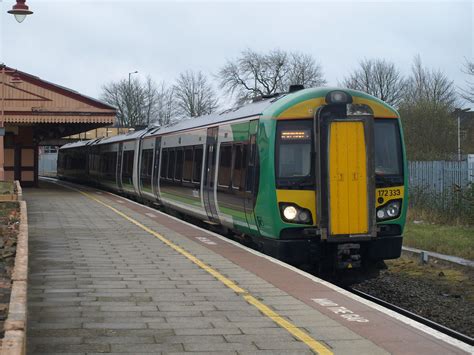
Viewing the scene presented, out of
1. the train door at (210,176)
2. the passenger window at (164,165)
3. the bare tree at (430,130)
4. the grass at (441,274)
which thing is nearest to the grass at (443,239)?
the grass at (441,274)

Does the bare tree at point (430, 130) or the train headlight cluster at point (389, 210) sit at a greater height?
the bare tree at point (430, 130)

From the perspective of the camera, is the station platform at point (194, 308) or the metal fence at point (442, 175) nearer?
the station platform at point (194, 308)

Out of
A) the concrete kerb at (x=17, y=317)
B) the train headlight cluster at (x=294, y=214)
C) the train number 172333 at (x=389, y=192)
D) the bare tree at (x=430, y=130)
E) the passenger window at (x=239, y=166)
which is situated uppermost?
the bare tree at (x=430, y=130)

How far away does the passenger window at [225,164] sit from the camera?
40.3ft

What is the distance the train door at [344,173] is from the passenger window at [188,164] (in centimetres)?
608

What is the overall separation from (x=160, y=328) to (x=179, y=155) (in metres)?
11.2

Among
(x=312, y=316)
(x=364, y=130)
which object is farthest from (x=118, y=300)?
(x=364, y=130)

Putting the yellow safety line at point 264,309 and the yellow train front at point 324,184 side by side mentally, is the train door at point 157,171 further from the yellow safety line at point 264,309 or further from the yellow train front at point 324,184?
the yellow train front at point 324,184

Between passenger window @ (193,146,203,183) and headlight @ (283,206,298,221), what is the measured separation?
4.98 metres

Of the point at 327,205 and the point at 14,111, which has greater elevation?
the point at 14,111

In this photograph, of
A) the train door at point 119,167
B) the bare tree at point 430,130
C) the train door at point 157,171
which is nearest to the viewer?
the train door at point 157,171

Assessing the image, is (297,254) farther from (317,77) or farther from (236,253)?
(317,77)

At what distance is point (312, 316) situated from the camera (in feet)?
21.7

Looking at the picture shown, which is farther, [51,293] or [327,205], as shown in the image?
[327,205]
